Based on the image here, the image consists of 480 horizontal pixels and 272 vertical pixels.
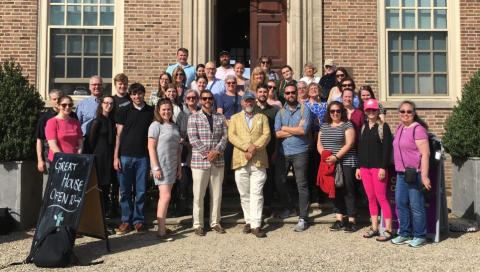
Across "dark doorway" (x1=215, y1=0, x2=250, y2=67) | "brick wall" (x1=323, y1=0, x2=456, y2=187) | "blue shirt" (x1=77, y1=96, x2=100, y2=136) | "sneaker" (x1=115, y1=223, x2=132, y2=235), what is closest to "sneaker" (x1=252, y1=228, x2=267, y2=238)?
"sneaker" (x1=115, y1=223, x2=132, y2=235)

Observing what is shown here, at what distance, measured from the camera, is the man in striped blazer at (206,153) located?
634 cm

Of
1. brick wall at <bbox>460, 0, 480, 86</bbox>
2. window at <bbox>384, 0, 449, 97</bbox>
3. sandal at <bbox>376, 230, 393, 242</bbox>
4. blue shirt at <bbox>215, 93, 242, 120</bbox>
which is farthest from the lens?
window at <bbox>384, 0, 449, 97</bbox>

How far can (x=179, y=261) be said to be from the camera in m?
5.27

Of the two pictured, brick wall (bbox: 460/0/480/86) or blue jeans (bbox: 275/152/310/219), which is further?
brick wall (bbox: 460/0/480/86)

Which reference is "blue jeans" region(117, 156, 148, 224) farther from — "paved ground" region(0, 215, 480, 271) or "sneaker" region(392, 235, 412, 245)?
"sneaker" region(392, 235, 412, 245)

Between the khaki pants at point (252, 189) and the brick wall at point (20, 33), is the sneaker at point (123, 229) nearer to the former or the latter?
the khaki pants at point (252, 189)

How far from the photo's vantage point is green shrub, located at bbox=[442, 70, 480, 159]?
7.13 metres

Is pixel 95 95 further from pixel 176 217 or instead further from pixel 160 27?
pixel 160 27

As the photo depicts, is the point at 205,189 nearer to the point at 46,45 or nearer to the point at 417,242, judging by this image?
the point at 417,242

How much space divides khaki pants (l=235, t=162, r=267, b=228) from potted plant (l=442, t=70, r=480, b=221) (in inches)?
124

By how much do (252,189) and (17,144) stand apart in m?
3.35

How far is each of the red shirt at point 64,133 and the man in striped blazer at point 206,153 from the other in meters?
1.43

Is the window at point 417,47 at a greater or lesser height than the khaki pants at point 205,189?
greater

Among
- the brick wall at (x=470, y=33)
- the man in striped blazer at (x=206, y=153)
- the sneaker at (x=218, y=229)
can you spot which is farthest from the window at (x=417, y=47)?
the sneaker at (x=218, y=229)
